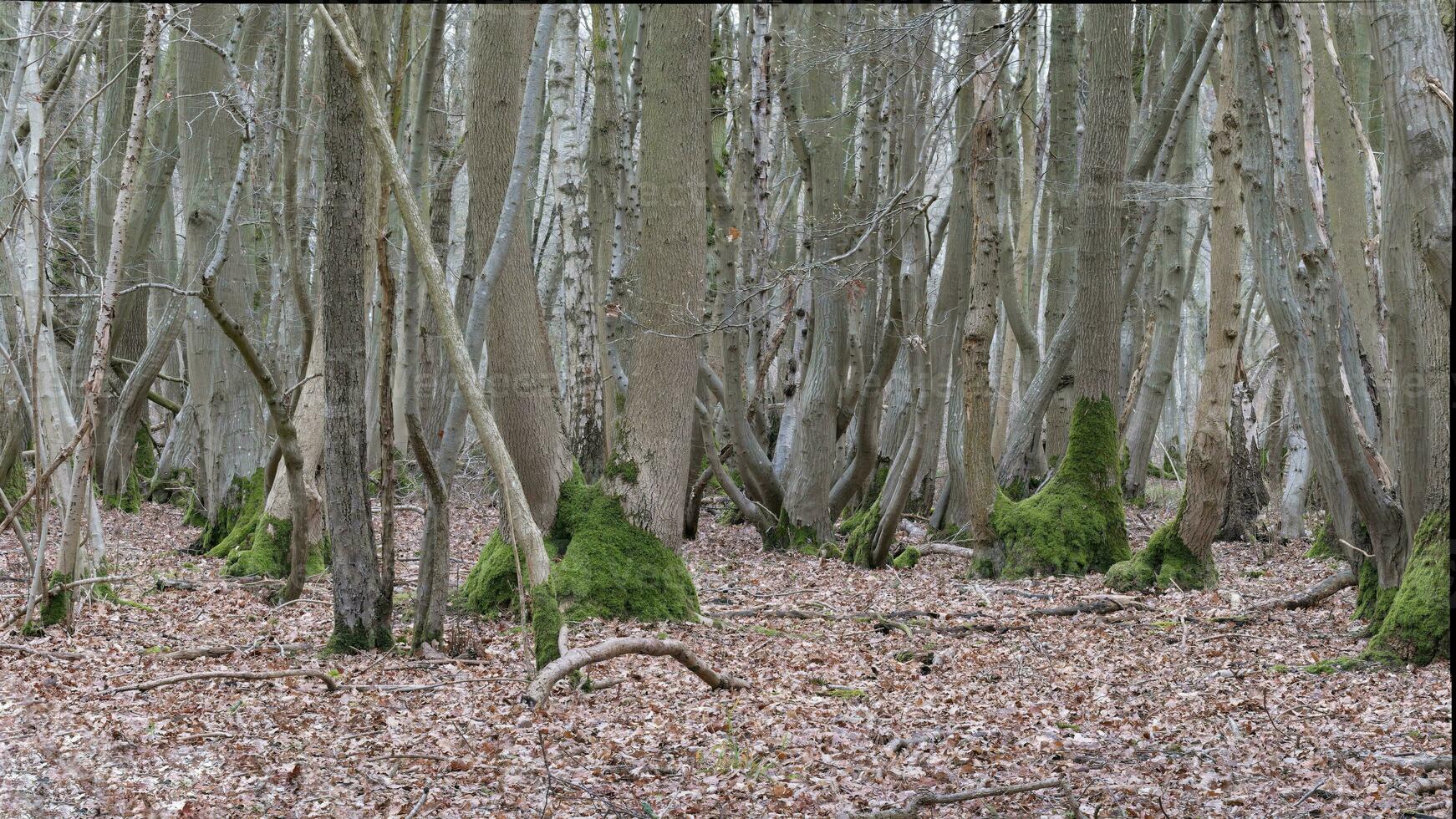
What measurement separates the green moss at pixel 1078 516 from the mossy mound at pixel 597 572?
3587 millimetres

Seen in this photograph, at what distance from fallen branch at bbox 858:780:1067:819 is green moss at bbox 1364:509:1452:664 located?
267cm

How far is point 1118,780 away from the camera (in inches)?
162

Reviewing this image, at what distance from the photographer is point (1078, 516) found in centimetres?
981

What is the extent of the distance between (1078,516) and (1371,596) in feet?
10.7

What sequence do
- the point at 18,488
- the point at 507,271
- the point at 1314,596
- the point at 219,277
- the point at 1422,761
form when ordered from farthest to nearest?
the point at 219,277 → the point at 18,488 → the point at 1314,596 → the point at 507,271 → the point at 1422,761

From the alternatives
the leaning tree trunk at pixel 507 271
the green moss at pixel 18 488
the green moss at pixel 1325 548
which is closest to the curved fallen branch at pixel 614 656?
the leaning tree trunk at pixel 507 271

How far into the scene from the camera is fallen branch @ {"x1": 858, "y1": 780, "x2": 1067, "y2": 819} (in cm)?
375

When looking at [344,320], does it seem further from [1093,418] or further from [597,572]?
[1093,418]

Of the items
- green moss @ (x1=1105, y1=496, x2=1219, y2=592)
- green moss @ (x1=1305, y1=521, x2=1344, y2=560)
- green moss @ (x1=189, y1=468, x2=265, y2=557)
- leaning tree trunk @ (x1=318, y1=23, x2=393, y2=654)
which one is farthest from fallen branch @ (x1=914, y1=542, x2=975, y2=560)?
leaning tree trunk @ (x1=318, y1=23, x2=393, y2=654)

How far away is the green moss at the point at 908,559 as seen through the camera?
1098 centimetres

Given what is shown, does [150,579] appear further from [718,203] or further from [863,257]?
[863,257]

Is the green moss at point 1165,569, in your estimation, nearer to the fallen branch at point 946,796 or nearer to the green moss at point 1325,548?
the green moss at point 1325,548

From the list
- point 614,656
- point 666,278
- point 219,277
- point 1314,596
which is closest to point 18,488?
point 219,277

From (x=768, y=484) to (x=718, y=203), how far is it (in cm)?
325
